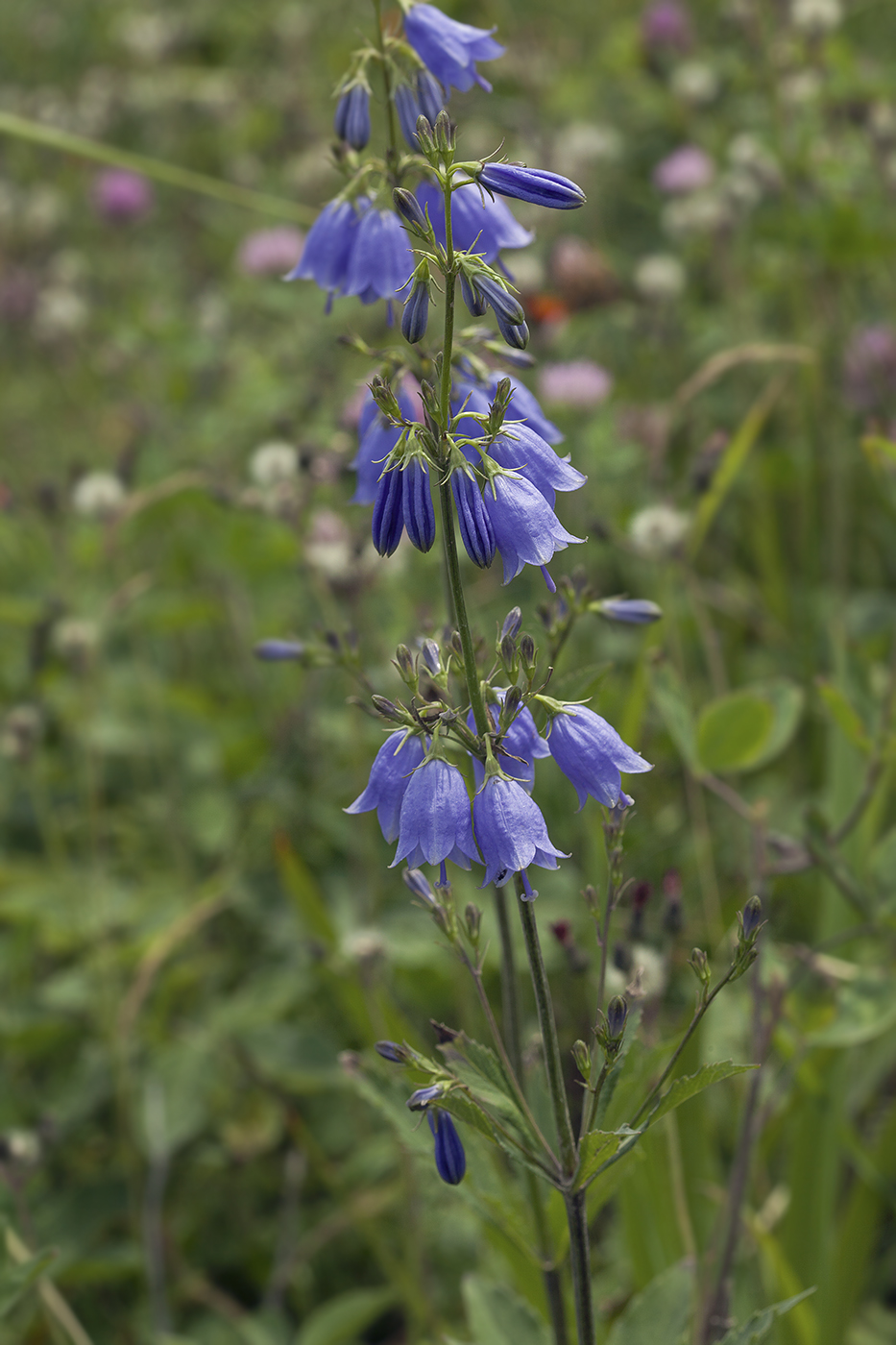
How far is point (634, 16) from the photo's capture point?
271 inches

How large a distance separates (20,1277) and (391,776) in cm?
103

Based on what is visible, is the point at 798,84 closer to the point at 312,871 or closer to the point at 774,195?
the point at 774,195

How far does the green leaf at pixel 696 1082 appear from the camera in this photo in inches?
50.6

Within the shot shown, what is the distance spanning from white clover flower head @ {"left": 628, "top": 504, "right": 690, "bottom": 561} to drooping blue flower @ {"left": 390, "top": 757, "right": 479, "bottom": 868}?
169 centimetres

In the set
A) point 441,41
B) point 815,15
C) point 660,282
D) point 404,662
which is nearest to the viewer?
point 404,662

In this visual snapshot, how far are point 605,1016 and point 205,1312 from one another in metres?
1.79

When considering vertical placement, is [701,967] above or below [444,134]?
below

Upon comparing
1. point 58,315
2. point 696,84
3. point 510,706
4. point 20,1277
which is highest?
point 696,84

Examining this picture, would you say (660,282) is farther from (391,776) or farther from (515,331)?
(391,776)

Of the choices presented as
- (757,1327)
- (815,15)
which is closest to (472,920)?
(757,1327)

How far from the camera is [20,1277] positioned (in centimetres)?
176

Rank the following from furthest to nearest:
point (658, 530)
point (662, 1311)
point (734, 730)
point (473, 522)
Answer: point (658, 530)
point (734, 730)
point (662, 1311)
point (473, 522)

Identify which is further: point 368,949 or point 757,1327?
point 368,949

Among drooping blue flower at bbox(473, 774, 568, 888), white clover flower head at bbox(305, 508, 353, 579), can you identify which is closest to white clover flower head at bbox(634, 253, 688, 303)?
white clover flower head at bbox(305, 508, 353, 579)
